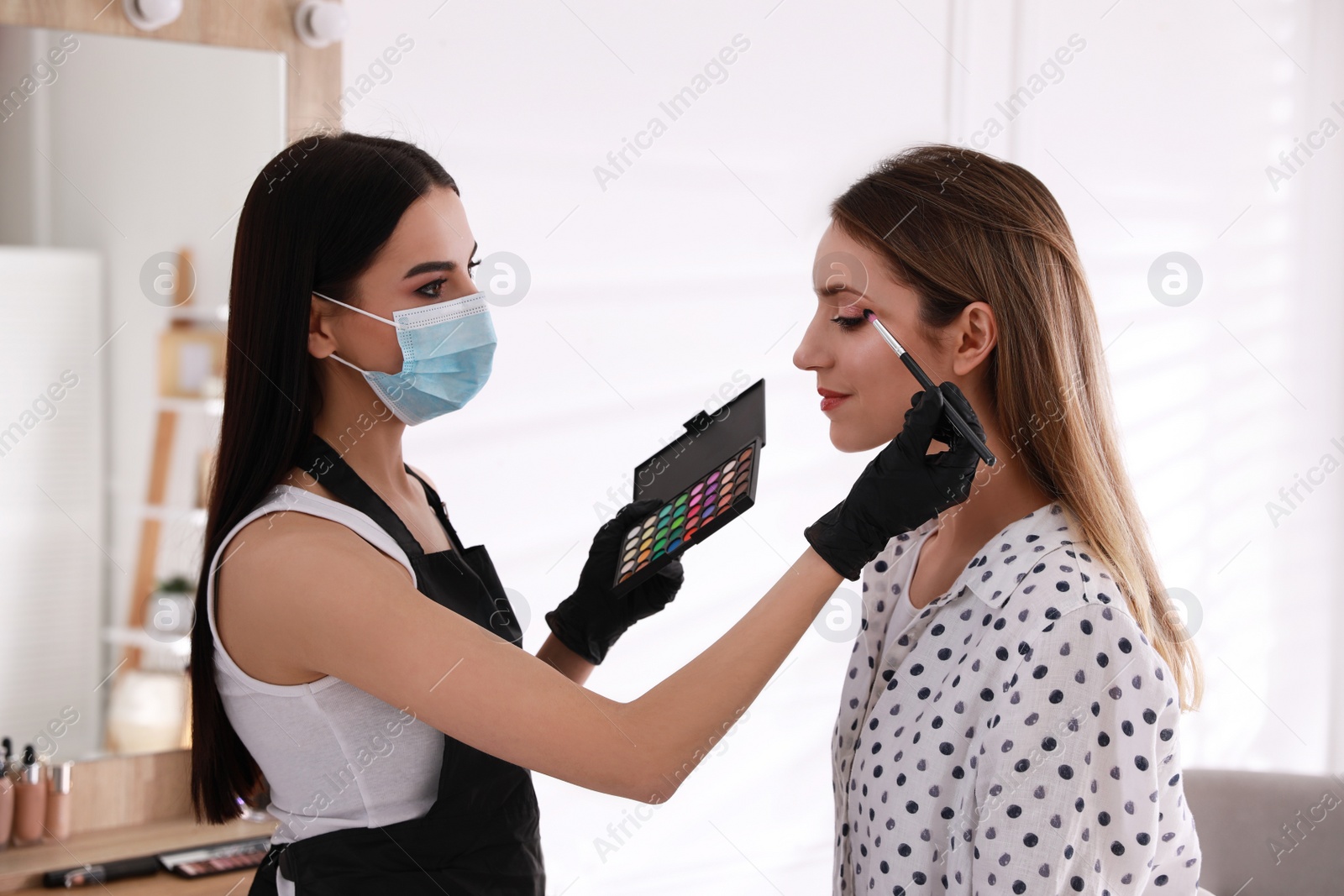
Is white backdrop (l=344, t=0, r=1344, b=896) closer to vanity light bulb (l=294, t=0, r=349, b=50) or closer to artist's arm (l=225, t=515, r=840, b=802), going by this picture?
vanity light bulb (l=294, t=0, r=349, b=50)

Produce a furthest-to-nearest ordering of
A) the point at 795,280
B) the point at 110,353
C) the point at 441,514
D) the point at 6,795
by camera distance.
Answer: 1. the point at 795,280
2. the point at 110,353
3. the point at 6,795
4. the point at 441,514

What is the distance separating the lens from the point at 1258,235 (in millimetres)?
3088

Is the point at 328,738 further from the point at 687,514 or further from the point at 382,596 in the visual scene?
the point at 687,514

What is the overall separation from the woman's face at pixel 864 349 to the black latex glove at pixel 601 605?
0.35 metres

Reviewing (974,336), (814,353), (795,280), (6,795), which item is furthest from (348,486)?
(795,280)

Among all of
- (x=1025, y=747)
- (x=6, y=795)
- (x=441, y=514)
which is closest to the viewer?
(x=1025, y=747)

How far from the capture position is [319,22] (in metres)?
1.82

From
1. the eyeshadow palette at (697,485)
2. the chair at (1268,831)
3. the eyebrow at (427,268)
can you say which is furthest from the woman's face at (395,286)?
the chair at (1268,831)

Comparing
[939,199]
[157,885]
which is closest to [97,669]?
[157,885]

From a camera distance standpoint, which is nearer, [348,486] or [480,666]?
[480,666]

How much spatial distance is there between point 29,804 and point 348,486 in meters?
0.99

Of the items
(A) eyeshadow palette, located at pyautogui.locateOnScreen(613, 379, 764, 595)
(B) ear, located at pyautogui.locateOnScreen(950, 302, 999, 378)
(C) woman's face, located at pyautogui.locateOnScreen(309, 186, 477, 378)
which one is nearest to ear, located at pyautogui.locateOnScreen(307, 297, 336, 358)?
(C) woman's face, located at pyautogui.locateOnScreen(309, 186, 477, 378)

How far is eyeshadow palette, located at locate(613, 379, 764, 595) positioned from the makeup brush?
152mm

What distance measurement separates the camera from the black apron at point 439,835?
1.14 metres
